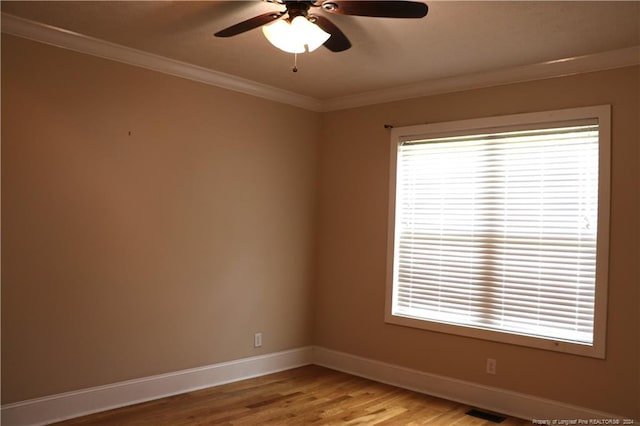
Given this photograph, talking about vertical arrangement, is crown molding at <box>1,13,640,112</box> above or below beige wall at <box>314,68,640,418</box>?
above

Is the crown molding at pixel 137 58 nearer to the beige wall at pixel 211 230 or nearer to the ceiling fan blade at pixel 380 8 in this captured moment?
the beige wall at pixel 211 230

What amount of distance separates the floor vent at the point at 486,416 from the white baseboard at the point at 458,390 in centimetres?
10

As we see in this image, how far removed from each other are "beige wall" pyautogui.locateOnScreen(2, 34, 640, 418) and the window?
119 mm

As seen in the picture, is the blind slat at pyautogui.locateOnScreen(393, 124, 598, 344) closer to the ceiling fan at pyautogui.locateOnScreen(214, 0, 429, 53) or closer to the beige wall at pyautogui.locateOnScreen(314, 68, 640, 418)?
the beige wall at pyautogui.locateOnScreen(314, 68, 640, 418)

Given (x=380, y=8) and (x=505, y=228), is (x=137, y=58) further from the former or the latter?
(x=505, y=228)

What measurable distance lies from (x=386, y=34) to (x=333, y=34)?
72 cm

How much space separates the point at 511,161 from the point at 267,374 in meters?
2.83

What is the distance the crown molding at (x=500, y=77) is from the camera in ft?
12.1

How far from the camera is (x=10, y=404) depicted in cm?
341

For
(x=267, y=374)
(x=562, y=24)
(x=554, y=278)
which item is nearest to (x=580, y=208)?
(x=554, y=278)

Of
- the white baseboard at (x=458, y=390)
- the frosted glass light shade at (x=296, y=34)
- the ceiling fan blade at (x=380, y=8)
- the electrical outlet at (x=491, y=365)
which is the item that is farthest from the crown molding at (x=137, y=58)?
the electrical outlet at (x=491, y=365)

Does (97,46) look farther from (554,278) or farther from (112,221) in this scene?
(554,278)

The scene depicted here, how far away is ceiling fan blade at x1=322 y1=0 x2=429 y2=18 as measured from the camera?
2459mm

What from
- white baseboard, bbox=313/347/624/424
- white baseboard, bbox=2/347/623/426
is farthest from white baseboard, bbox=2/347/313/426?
white baseboard, bbox=313/347/624/424
